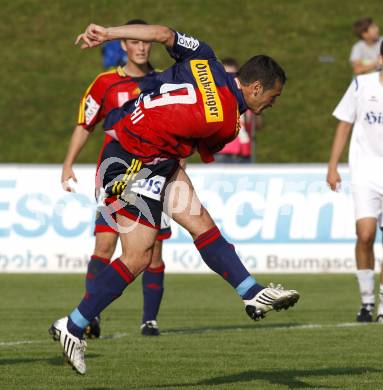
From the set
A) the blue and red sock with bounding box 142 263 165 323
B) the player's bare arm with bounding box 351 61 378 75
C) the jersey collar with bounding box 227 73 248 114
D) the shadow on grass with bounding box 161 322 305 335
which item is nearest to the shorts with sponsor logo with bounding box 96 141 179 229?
the jersey collar with bounding box 227 73 248 114

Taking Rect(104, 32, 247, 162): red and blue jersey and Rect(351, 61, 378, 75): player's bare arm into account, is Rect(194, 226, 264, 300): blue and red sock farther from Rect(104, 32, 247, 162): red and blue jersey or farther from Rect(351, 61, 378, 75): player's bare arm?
Rect(351, 61, 378, 75): player's bare arm

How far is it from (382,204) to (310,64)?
19.1m

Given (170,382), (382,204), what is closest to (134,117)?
(170,382)

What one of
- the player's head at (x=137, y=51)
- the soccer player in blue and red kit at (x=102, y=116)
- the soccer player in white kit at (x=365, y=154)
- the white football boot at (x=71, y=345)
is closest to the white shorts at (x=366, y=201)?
the soccer player in white kit at (x=365, y=154)

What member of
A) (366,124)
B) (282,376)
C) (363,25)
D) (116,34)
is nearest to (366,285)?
(366,124)

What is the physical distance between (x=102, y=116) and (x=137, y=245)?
3139 millimetres

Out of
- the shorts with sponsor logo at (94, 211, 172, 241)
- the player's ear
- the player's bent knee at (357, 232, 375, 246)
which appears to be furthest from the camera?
the player's bent knee at (357, 232, 375, 246)

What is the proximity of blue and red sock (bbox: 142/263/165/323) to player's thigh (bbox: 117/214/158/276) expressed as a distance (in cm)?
271

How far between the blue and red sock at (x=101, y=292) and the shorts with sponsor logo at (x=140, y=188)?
338 mm

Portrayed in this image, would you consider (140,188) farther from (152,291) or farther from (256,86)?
(152,291)

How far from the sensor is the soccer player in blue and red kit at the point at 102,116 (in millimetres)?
10312

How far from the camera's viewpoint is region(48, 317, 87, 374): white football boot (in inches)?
288

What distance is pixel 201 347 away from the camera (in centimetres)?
943

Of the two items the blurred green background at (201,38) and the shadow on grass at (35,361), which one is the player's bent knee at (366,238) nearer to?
the shadow on grass at (35,361)
